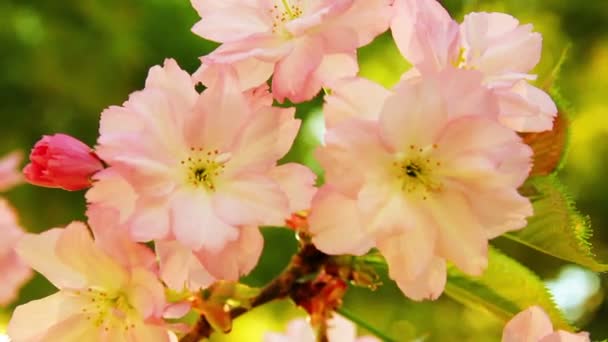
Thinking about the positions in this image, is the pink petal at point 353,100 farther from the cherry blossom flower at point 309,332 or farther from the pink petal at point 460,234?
the cherry blossom flower at point 309,332

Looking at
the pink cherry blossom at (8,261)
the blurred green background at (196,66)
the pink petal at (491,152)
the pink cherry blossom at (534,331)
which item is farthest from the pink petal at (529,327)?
the blurred green background at (196,66)

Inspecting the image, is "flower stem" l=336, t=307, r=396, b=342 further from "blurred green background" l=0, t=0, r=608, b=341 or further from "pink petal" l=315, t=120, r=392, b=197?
"blurred green background" l=0, t=0, r=608, b=341

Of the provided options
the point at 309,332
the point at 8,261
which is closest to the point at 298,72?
the point at 309,332

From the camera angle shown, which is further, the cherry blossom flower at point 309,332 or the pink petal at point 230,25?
the cherry blossom flower at point 309,332

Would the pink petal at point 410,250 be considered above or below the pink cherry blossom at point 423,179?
below

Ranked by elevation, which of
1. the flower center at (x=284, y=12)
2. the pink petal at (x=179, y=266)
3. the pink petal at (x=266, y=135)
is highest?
the flower center at (x=284, y=12)

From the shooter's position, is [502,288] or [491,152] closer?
[491,152]

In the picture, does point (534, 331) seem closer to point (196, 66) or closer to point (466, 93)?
point (466, 93)
